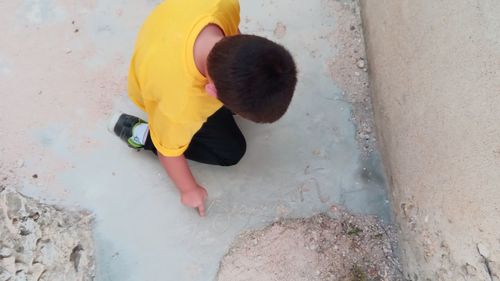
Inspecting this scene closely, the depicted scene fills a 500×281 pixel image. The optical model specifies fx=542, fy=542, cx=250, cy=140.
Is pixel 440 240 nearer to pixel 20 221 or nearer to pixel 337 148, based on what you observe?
pixel 337 148

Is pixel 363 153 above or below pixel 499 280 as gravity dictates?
below

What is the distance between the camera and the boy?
3.49 ft

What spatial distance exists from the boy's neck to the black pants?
1.28ft

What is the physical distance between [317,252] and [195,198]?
1.22ft

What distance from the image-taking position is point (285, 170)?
1.63 meters

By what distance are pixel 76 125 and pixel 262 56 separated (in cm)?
85

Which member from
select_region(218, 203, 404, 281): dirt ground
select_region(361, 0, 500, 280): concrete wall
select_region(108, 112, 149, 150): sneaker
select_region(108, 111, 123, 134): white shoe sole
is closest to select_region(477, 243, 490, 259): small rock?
select_region(361, 0, 500, 280): concrete wall

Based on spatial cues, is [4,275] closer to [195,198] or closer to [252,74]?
[195,198]

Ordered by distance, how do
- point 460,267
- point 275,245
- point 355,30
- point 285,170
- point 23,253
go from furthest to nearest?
1. point 355,30
2. point 285,170
3. point 275,245
4. point 23,253
5. point 460,267

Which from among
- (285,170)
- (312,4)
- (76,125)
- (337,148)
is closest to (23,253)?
(76,125)

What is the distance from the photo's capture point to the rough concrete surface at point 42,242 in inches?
49.1

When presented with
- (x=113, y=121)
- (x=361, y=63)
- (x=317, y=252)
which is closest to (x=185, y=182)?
(x=113, y=121)

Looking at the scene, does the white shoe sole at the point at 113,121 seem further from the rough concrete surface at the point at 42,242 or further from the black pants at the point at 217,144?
the rough concrete surface at the point at 42,242

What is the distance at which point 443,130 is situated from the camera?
3.90 ft
